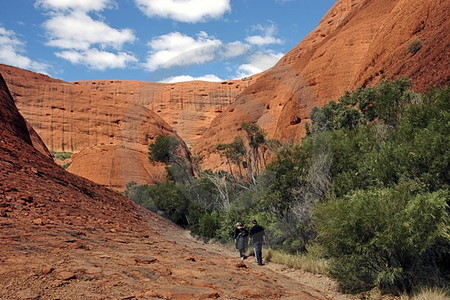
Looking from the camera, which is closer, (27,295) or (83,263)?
(27,295)

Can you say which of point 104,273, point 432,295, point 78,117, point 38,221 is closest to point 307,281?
point 432,295

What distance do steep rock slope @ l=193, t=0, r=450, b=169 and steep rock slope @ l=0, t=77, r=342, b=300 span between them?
18.5 m

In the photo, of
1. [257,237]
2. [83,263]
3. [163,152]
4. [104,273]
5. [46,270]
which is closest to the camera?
[46,270]

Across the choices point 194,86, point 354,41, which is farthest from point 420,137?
point 194,86

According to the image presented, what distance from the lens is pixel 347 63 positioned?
117ft

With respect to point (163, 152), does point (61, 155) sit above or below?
above

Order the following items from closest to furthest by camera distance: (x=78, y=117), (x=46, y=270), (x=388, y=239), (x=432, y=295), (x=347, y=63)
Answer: (x=46, y=270) < (x=432, y=295) < (x=388, y=239) < (x=347, y=63) < (x=78, y=117)

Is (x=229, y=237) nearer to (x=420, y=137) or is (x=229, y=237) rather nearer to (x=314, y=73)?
(x=420, y=137)

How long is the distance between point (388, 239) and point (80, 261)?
579cm

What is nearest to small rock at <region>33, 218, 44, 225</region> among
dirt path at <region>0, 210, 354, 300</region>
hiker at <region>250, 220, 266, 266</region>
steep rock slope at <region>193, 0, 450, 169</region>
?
dirt path at <region>0, 210, 354, 300</region>

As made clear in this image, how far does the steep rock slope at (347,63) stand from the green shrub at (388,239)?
592 inches

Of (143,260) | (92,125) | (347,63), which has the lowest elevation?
(143,260)

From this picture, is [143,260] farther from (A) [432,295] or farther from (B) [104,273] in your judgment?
(A) [432,295]

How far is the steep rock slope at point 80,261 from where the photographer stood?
4764mm
